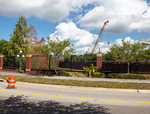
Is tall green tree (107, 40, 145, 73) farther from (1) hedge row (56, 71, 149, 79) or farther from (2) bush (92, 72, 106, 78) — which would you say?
(2) bush (92, 72, 106, 78)

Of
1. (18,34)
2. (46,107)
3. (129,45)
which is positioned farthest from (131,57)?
(18,34)

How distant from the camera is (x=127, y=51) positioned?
1565 centimetres

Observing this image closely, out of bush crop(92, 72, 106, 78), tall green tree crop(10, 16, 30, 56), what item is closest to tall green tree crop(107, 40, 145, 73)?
bush crop(92, 72, 106, 78)

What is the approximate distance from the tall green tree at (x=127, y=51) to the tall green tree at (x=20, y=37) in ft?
55.4

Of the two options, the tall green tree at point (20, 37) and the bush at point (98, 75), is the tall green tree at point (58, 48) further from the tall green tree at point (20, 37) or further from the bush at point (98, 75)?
the tall green tree at point (20, 37)

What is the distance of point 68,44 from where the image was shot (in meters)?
15.7

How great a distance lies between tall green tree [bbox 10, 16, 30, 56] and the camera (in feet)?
82.8

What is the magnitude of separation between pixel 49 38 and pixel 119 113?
1244 centimetres

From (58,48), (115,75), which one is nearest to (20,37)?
(58,48)

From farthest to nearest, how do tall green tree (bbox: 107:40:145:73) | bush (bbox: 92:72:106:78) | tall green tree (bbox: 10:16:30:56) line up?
tall green tree (bbox: 10:16:30:56) < bush (bbox: 92:72:106:78) < tall green tree (bbox: 107:40:145:73)

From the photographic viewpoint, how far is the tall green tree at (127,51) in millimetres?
15258

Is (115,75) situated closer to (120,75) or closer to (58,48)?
(120,75)

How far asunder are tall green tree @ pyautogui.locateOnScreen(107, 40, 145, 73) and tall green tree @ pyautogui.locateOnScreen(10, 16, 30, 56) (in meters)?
16.9

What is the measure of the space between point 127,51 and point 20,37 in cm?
1970
